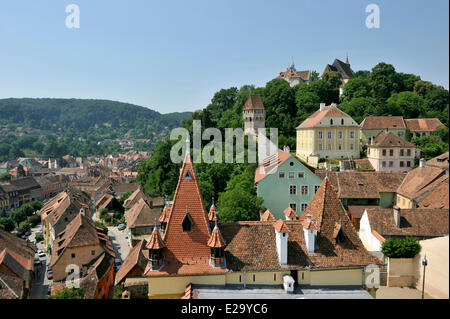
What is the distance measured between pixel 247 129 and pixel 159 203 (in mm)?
21388

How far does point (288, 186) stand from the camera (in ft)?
91.8

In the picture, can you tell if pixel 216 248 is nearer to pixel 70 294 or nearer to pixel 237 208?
pixel 237 208

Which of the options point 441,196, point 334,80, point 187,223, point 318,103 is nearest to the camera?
point 441,196

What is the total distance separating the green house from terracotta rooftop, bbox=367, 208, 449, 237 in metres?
12.5

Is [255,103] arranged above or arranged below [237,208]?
above

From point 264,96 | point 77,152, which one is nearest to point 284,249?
point 264,96

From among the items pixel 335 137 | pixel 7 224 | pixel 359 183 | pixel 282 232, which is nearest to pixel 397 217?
pixel 282 232

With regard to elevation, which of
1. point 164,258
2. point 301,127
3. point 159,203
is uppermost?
point 301,127

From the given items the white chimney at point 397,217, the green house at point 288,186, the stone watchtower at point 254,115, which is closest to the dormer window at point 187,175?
the white chimney at point 397,217

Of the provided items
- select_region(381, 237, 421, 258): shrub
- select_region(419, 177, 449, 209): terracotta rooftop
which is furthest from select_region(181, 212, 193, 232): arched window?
select_region(419, 177, 449, 209): terracotta rooftop

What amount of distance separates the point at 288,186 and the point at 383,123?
90.0 ft

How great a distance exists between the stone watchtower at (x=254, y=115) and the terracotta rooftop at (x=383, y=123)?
16.7 m
